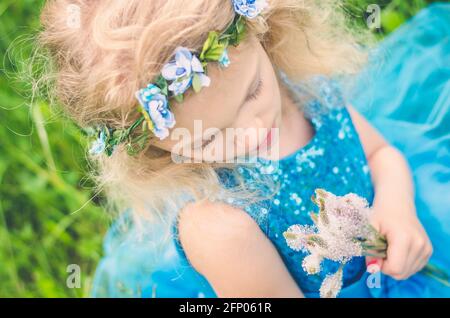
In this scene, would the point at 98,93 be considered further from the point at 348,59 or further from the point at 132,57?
the point at 348,59

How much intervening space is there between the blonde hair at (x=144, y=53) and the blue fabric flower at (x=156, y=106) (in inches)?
0.8

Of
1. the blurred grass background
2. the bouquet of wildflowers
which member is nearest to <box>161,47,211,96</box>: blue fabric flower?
the bouquet of wildflowers

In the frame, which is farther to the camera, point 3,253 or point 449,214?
point 3,253

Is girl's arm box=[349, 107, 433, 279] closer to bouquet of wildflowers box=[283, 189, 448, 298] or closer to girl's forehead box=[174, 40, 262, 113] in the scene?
bouquet of wildflowers box=[283, 189, 448, 298]

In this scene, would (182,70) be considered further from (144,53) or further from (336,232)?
(336,232)

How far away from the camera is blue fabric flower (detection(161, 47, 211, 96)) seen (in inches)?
31.2

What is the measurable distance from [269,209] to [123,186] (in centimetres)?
27

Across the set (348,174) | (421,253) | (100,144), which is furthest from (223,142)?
(421,253)

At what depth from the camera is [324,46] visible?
117cm

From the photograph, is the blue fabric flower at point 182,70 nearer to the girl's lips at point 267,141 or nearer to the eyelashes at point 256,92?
the eyelashes at point 256,92

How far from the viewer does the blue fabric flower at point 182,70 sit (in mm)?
793

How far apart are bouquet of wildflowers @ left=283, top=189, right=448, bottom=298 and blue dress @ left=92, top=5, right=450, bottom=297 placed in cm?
12

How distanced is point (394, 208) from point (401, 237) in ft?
Result: 0.26
